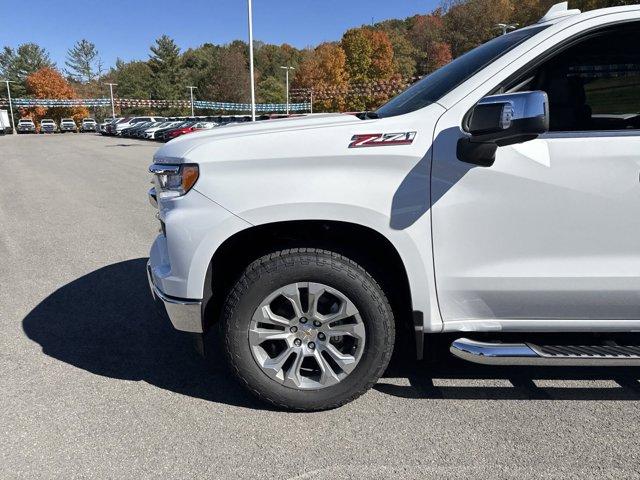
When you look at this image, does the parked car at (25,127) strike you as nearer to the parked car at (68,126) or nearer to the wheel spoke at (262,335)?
the parked car at (68,126)

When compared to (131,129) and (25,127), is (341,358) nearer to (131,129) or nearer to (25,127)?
(131,129)

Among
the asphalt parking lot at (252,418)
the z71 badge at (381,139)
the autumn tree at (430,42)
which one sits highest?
the autumn tree at (430,42)

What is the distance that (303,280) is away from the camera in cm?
253

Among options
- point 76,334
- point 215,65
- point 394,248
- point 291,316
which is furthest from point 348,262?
point 215,65

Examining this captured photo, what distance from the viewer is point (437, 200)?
2410mm

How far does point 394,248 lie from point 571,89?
3.99 ft

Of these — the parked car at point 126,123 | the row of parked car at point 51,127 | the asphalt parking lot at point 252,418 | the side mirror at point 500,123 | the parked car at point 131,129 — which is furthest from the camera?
the row of parked car at point 51,127

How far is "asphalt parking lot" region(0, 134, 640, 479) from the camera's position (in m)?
2.32

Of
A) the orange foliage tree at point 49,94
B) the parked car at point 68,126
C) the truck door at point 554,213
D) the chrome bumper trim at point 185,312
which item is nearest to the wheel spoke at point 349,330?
the truck door at point 554,213

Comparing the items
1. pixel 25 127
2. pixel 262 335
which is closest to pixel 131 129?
pixel 25 127

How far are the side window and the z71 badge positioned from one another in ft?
2.13

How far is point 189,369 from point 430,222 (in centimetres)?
179

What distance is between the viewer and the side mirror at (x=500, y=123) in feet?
6.91

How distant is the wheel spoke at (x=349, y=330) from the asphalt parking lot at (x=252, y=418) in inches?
17.9
